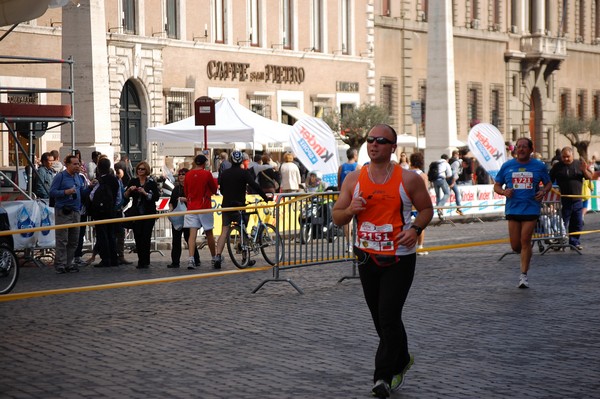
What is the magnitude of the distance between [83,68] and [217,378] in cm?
1996

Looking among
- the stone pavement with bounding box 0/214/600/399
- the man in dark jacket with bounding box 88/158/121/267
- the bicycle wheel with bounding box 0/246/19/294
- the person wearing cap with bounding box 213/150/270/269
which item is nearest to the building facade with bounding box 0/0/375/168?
the man in dark jacket with bounding box 88/158/121/267

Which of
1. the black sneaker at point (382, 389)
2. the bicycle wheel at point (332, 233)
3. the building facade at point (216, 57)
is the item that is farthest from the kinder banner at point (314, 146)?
the black sneaker at point (382, 389)

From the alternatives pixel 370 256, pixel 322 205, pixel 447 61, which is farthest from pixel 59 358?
pixel 447 61

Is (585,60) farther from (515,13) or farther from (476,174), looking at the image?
(476,174)

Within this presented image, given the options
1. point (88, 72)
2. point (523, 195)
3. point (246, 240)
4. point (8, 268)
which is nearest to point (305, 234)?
point (523, 195)

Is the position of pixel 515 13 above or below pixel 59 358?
above

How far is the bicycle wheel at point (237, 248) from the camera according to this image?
784 inches

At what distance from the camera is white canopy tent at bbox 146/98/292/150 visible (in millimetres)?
30719

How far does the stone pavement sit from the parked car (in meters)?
3.50

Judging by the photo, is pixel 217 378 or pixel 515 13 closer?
pixel 217 378

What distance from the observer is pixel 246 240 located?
20.0 m

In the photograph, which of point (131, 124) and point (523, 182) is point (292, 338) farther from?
point (131, 124)

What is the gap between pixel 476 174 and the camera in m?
40.1

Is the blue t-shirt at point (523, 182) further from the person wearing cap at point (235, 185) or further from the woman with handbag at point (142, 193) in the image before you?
the woman with handbag at point (142, 193)
